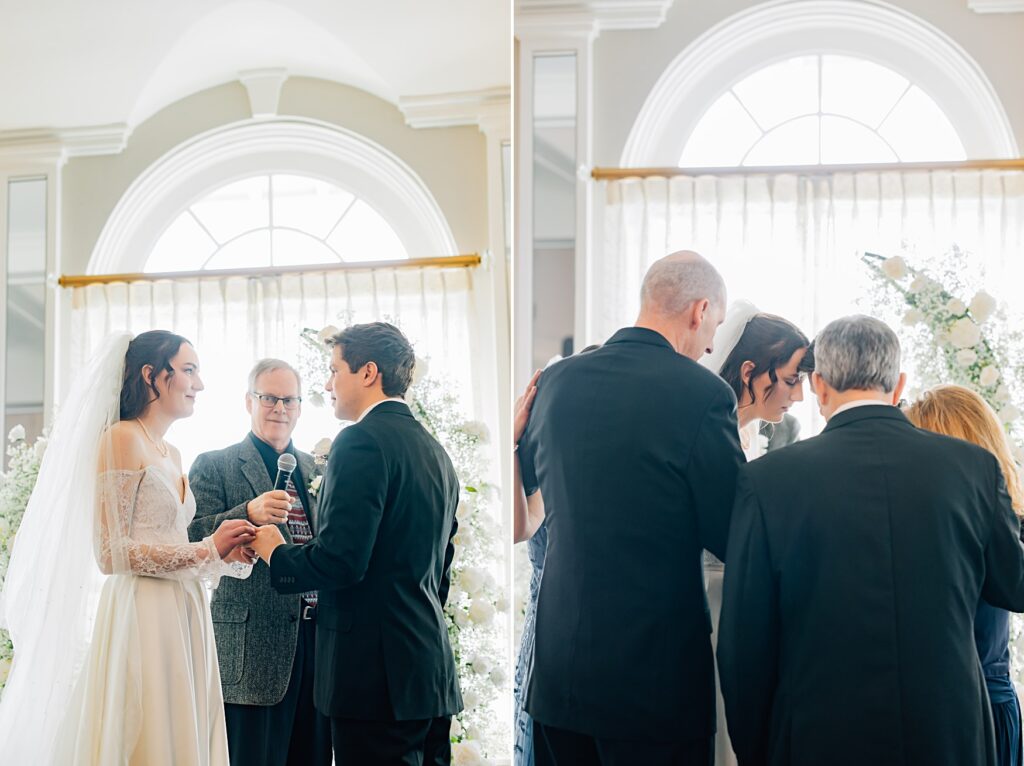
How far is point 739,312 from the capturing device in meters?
2.23

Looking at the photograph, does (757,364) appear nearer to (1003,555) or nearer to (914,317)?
(914,317)

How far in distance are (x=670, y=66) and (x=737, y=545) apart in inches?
53.0

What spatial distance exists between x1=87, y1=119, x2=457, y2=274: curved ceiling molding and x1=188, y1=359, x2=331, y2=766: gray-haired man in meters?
0.63

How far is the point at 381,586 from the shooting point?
2023mm

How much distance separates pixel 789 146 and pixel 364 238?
1.12 meters

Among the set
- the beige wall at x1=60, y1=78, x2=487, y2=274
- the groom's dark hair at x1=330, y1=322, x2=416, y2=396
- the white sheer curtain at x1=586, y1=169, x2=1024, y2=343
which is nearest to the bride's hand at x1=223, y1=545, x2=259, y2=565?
the groom's dark hair at x1=330, y1=322, x2=416, y2=396

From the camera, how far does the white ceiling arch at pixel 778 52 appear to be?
2.41 meters

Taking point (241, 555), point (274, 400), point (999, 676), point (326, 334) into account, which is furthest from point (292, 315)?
point (999, 676)

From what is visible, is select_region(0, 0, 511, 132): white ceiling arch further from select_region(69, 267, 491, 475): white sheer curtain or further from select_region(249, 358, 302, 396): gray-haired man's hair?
select_region(249, 358, 302, 396): gray-haired man's hair

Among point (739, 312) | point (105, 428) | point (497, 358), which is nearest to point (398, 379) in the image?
point (497, 358)

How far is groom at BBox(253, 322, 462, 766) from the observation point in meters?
2.00

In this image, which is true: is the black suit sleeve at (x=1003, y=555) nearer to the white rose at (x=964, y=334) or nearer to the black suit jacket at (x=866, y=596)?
the black suit jacket at (x=866, y=596)

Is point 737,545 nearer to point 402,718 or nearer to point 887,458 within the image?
point 887,458

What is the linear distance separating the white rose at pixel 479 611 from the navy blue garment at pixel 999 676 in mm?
1044
